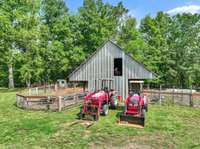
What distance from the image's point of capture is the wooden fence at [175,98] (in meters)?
14.5

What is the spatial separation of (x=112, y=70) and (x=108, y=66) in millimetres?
469

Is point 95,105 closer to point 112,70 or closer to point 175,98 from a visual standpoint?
point 112,70

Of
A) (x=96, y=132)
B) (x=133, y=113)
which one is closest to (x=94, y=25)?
(x=133, y=113)

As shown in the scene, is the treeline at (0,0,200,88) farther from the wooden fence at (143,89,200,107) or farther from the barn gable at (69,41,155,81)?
the wooden fence at (143,89,200,107)

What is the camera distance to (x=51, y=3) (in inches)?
1213

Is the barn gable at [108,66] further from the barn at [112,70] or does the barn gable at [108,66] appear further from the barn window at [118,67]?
the barn window at [118,67]

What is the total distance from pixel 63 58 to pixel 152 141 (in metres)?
→ 23.0

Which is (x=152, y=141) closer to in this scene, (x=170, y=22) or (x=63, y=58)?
(x=63, y=58)

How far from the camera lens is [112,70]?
16.8 meters

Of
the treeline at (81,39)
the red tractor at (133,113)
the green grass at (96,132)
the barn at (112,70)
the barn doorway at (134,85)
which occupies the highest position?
the treeline at (81,39)

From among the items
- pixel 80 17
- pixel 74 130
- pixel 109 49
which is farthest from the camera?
pixel 80 17

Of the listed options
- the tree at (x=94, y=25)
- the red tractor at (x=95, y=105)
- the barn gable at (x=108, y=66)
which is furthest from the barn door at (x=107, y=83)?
the tree at (x=94, y=25)

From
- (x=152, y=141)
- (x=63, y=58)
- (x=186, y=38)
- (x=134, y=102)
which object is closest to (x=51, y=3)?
(x=63, y=58)

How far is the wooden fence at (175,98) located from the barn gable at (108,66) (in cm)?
148
